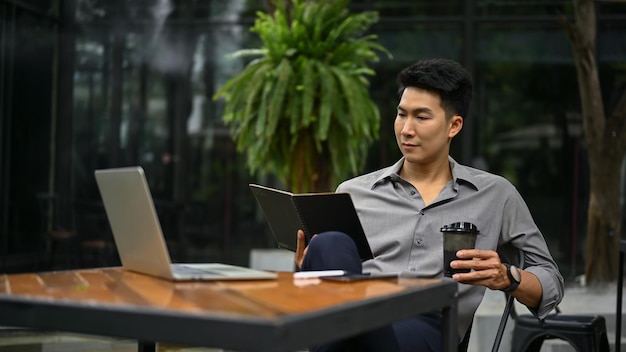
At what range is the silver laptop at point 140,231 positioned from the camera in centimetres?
188

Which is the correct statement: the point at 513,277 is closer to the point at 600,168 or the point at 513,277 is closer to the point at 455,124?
the point at 455,124

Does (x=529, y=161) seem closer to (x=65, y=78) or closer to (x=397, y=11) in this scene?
(x=397, y=11)

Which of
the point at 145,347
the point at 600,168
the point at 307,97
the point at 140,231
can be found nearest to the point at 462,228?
the point at 140,231

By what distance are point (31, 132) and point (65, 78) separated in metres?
0.85

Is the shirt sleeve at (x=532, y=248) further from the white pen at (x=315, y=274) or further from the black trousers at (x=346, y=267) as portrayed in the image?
the white pen at (x=315, y=274)

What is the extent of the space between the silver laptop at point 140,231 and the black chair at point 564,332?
1.90 m

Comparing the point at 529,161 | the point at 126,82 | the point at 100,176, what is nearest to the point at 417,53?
the point at 529,161

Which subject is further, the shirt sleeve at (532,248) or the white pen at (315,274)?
the shirt sleeve at (532,248)

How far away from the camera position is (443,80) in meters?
2.75

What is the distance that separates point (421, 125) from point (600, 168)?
5.37 metres

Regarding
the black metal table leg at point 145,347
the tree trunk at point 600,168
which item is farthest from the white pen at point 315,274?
the tree trunk at point 600,168

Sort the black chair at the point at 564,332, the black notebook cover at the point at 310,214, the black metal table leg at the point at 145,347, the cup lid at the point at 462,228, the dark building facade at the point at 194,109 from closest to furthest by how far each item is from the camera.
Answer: the cup lid at the point at 462,228 → the black notebook cover at the point at 310,214 → the black metal table leg at the point at 145,347 → the black chair at the point at 564,332 → the dark building facade at the point at 194,109

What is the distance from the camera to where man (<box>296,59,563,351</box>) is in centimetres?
262

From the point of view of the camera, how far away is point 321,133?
23.6 feet
